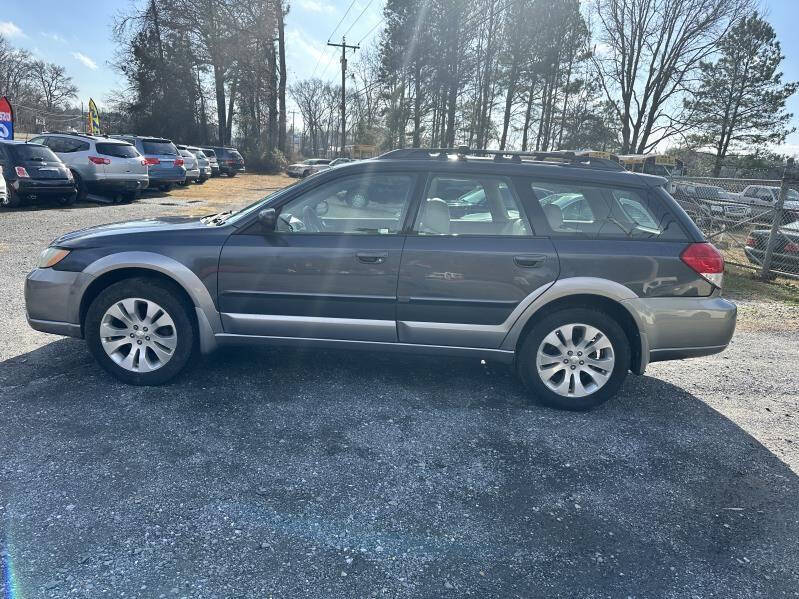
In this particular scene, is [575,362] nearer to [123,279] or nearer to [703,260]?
[703,260]

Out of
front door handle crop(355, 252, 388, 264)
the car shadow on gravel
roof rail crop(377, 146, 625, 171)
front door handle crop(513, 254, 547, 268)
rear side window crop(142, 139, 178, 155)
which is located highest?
rear side window crop(142, 139, 178, 155)

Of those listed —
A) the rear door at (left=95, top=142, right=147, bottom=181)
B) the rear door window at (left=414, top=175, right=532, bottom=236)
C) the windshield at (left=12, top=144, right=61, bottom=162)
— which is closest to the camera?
the rear door window at (left=414, top=175, right=532, bottom=236)

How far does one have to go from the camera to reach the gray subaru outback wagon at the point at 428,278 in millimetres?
3625

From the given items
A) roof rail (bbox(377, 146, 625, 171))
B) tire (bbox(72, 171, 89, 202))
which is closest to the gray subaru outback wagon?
roof rail (bbox(377, 146, 625, 171))

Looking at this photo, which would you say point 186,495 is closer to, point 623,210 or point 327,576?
point 327,576

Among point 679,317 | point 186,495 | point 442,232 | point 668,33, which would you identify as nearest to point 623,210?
point 679,317

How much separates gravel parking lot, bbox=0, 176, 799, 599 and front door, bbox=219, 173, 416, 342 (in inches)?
20.5

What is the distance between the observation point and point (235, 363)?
14.2ft

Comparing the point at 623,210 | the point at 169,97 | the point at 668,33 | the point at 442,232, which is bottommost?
the point at 442,232

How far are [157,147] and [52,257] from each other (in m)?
16.7

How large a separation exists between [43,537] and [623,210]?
383cm

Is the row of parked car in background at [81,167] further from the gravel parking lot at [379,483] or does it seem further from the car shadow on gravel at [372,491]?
the car shadow on gravel at [372,491]

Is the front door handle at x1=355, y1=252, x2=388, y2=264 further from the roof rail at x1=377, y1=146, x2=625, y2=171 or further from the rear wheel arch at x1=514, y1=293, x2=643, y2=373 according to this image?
→ the rear wheel arch at x1=514, y1=293, x2=643, y2=373

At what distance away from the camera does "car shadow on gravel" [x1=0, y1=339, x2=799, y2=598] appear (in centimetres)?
222
